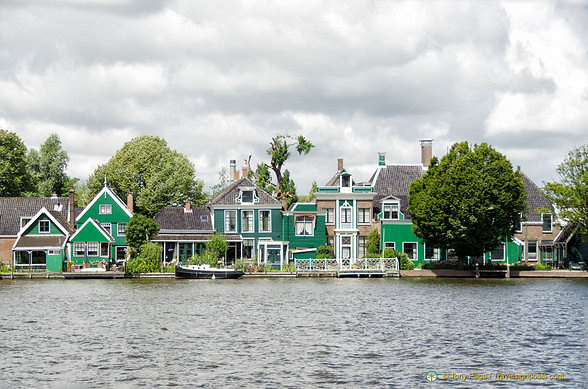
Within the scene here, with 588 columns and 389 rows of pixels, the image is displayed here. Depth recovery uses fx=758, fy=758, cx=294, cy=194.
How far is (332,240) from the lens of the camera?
8112 cm

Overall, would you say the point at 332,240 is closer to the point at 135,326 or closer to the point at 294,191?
the point at 294,191

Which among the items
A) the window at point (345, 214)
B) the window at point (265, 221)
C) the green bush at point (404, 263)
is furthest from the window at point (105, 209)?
the green bush at point (404, 263)

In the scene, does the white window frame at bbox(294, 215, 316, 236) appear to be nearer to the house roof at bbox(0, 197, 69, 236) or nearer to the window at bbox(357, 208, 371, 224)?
the window at bbox(357, 208, 371, 224)

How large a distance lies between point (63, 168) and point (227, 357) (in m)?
90.9

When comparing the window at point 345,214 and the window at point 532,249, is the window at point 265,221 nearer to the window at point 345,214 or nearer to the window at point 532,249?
the window at point 345,214

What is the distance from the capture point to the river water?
23922 millimetres

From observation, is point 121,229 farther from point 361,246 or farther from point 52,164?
point 52,164

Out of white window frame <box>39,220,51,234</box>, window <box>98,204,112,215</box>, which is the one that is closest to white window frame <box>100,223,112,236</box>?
window <box>98,204,112,215</box>

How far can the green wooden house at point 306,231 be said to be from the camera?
263ft

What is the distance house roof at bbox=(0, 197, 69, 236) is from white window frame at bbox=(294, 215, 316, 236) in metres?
25.1

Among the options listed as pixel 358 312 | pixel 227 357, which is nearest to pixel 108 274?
pixel 358 312

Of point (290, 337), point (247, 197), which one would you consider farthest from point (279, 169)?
point (290, 337)

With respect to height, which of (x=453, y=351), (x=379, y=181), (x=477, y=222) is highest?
(x=379, y=181)

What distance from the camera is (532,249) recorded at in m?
81.0
